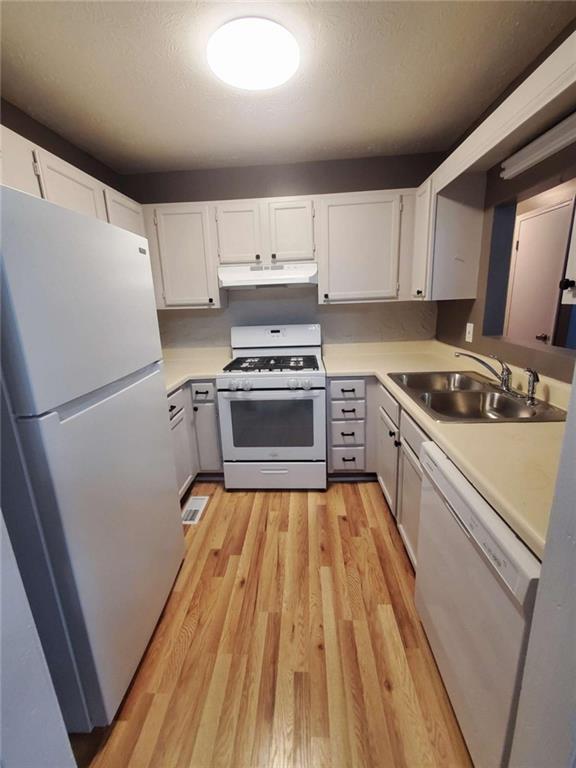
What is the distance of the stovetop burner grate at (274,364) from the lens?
2176 millimetres

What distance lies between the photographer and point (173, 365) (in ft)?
8.50

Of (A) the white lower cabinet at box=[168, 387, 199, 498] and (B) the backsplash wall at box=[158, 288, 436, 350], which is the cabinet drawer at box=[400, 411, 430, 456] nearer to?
(B) the backsplash wall at box=[158, 288, 436, 350]

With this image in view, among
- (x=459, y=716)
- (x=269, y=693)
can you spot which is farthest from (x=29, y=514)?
(x=459, y=716)

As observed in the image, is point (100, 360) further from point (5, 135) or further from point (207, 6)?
point (207, 6)

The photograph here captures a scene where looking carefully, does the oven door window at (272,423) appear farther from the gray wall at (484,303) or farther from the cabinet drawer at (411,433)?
the gray wall at (484,303)

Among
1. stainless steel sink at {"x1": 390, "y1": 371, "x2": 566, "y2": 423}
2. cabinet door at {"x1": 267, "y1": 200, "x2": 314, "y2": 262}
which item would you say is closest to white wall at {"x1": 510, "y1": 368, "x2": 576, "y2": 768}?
stainless steel sink at {"x1": 390, "y1": 371, "x2": 566, "y2": 423}

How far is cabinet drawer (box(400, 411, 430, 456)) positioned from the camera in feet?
4.43

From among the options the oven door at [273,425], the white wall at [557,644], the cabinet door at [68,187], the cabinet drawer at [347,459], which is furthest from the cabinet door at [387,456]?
the cabinet door at [68,187]

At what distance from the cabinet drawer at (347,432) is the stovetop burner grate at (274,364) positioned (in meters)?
0.46

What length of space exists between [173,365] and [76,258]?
175cm

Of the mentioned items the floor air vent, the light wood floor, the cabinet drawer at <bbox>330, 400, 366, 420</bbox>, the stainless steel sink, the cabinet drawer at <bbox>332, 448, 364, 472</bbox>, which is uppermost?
the stainless steel sink

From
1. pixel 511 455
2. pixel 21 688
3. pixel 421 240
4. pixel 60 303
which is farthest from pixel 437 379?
pixel 21 688

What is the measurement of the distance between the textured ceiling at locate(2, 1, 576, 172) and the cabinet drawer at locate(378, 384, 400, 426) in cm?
159

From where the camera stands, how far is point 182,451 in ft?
7.02
